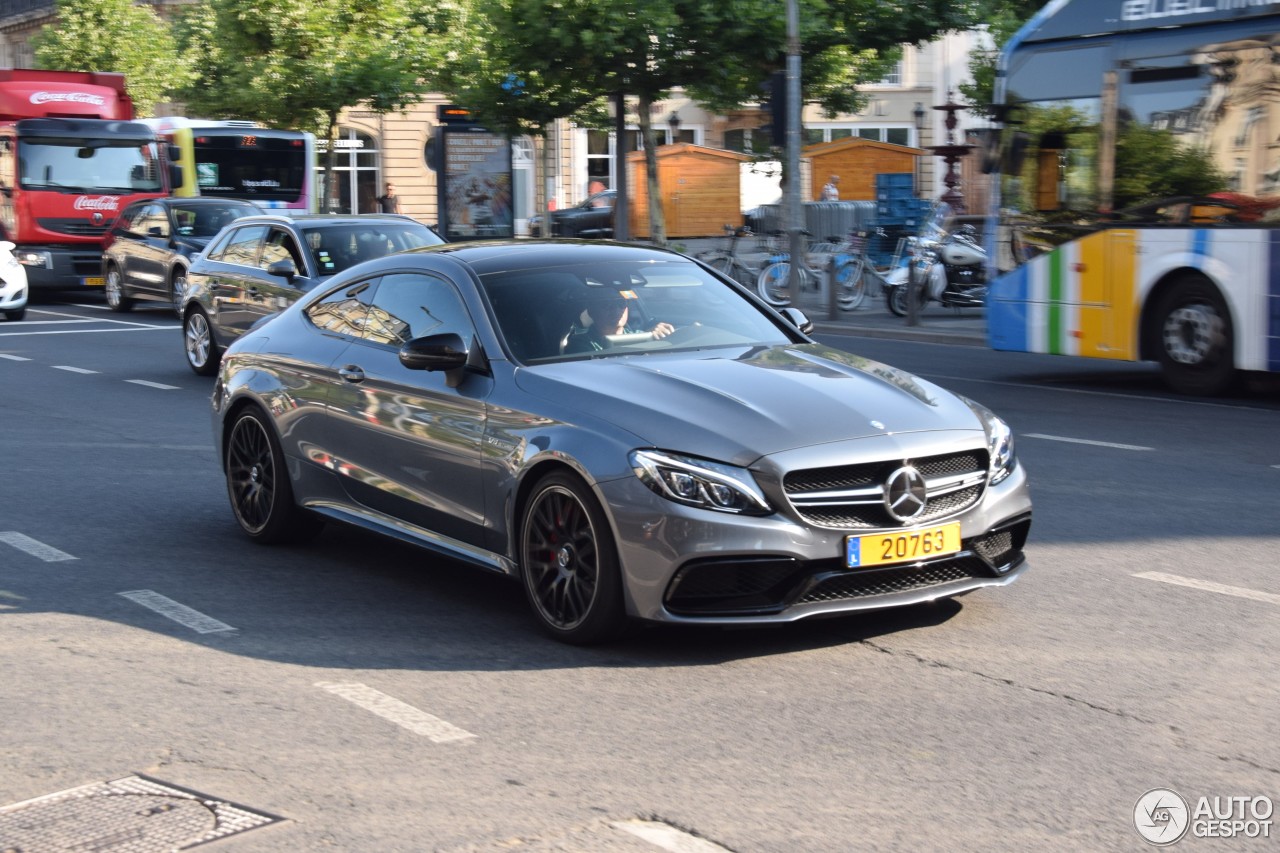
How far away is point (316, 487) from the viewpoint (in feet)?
24.7

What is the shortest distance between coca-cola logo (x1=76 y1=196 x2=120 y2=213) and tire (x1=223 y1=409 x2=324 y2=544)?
71.8ft

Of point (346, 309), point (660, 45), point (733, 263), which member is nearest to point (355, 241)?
point (346, 309)

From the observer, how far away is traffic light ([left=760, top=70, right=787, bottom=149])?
20.8 meters

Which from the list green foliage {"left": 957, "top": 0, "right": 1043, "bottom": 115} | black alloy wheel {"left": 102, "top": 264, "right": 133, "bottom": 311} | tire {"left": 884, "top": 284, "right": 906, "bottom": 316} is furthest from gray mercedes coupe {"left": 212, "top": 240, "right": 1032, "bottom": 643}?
black alloy wheel {"left": 102, "top": 264, "right": 133, "bottom": 311}

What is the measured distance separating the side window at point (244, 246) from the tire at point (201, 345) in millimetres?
664

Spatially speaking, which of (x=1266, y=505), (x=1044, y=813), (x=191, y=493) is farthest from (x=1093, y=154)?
(x=1044, y=813)

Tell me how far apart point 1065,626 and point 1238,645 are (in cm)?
61

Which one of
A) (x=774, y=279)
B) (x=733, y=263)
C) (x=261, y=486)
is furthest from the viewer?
(x=733, y=263)

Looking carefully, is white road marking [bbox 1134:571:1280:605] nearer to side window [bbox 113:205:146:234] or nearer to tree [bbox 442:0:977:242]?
side window [bbox 113:205:146:234]

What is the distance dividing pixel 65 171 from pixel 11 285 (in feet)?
16.9

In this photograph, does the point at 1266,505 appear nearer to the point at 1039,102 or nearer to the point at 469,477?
the point at 469,477

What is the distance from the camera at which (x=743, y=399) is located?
5977mm

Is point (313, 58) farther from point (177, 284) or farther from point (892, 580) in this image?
point (892, 580)

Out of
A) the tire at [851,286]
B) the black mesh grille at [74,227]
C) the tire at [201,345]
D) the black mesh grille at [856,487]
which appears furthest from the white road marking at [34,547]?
the black mesh grille at [74,227]
